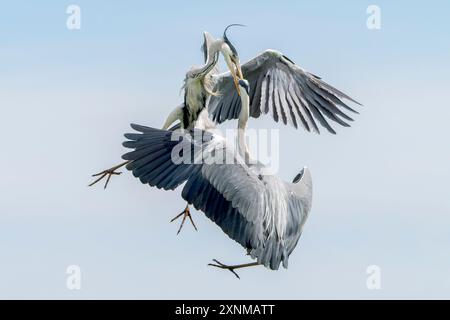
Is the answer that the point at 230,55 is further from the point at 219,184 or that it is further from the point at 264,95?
the point at 219,184

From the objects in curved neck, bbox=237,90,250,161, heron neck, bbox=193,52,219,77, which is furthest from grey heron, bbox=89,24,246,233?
curved neck, bbox=237,90,250,161

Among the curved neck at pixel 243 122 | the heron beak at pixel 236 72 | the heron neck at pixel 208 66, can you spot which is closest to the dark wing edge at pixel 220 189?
the curved neck at pixel 243 122

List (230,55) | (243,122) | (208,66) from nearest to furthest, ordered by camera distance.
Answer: (243,122)
(230,55)
(208,66)

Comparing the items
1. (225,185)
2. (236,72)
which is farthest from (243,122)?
(225,185)

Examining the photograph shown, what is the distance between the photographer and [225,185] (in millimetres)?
11000

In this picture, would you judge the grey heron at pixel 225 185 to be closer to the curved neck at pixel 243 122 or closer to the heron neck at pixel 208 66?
the curved neck at pixel 243 122

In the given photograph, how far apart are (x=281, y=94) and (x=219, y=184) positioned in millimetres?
2866

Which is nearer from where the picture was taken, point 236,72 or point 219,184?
point 219,184

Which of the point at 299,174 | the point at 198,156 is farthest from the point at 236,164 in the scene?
the point at 299,174

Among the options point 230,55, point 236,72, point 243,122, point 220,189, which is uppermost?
point 230,55

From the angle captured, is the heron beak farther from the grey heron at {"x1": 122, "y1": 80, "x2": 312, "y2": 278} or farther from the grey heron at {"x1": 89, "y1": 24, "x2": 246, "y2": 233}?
the grey heron at {"x1": 122, "y1": 80, "x2": 312, "y2": 278}

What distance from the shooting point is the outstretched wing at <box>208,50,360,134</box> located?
13.3 metres

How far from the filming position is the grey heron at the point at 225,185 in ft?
36.0

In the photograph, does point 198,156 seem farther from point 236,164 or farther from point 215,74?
point 215,74
